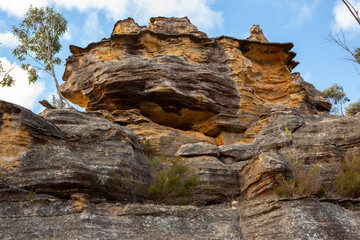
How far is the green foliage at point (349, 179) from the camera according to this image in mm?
10141

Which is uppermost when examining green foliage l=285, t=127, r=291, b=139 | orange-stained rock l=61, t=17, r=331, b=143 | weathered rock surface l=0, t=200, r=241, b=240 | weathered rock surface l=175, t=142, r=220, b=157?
orange-stained rock l=61, t=17, r=331, b=143

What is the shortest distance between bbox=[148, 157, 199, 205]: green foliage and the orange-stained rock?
5677 mm

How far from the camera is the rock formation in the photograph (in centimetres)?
823

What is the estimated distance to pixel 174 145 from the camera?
48.5 ft

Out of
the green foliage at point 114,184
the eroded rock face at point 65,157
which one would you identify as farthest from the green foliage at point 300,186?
the green foliage at point 114,184

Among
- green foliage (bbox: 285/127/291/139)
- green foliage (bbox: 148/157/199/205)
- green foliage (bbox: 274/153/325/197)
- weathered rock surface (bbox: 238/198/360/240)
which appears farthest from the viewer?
green foliage (bbox: 285/127/291/139)

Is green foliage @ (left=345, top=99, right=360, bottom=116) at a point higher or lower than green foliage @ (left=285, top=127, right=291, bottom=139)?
higher

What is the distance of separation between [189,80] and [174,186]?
27.4 feet

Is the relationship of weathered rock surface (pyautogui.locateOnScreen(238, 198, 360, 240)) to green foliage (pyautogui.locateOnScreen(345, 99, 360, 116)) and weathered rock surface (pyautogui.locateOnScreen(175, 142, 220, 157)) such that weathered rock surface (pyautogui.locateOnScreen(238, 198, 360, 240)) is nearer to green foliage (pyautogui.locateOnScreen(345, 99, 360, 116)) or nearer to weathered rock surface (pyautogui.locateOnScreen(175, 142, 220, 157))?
weathered rock surface (pyautogui.locateOnScreen(175, 142, 220, 157))

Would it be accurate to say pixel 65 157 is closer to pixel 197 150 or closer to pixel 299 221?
pixel 197 150

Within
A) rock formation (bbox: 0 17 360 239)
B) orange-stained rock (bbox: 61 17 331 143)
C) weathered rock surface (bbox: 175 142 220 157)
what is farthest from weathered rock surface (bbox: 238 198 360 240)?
orange-stained rock (bbox: 61 17 331 143)

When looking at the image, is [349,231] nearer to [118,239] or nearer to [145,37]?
[118,239]

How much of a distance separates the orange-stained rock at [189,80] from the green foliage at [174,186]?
568cm

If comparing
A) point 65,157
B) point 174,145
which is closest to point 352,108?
point 174,145
